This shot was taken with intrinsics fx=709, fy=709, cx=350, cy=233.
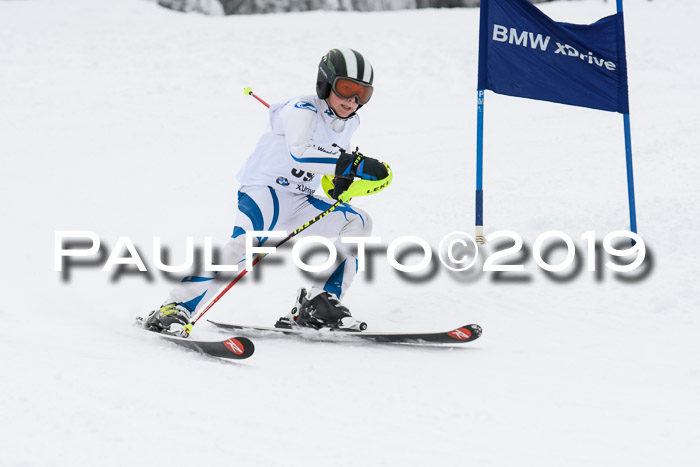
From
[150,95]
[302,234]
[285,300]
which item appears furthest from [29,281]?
[150,95]

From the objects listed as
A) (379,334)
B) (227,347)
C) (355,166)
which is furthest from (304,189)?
(227,347)

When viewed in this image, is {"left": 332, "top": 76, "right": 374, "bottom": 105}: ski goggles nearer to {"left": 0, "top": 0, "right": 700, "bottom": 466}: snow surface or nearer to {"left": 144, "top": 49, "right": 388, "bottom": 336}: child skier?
{"left": 144, "top": 49, "right": 388, "bottom": 336}: child skier

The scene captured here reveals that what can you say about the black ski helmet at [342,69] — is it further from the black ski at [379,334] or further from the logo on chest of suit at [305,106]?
the black ski at [379,334]

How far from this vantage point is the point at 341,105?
4172 mm

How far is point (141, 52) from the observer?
48.3 ft

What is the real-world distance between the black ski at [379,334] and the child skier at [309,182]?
7cm

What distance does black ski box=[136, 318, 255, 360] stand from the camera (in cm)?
363

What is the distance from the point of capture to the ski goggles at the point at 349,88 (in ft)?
13.3

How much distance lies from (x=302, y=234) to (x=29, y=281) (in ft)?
7.34

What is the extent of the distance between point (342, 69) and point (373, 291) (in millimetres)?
1977

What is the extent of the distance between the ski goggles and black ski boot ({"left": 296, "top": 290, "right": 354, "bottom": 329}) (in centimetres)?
128

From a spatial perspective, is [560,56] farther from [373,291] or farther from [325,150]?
[325,150]

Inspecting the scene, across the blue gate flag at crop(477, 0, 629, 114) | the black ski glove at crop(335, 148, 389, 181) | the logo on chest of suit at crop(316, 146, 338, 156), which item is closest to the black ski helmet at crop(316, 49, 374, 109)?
the logo on chest of suit at crop(316, 146, 338, 156)

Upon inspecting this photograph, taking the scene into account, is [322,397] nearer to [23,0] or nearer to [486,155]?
[486,155]
